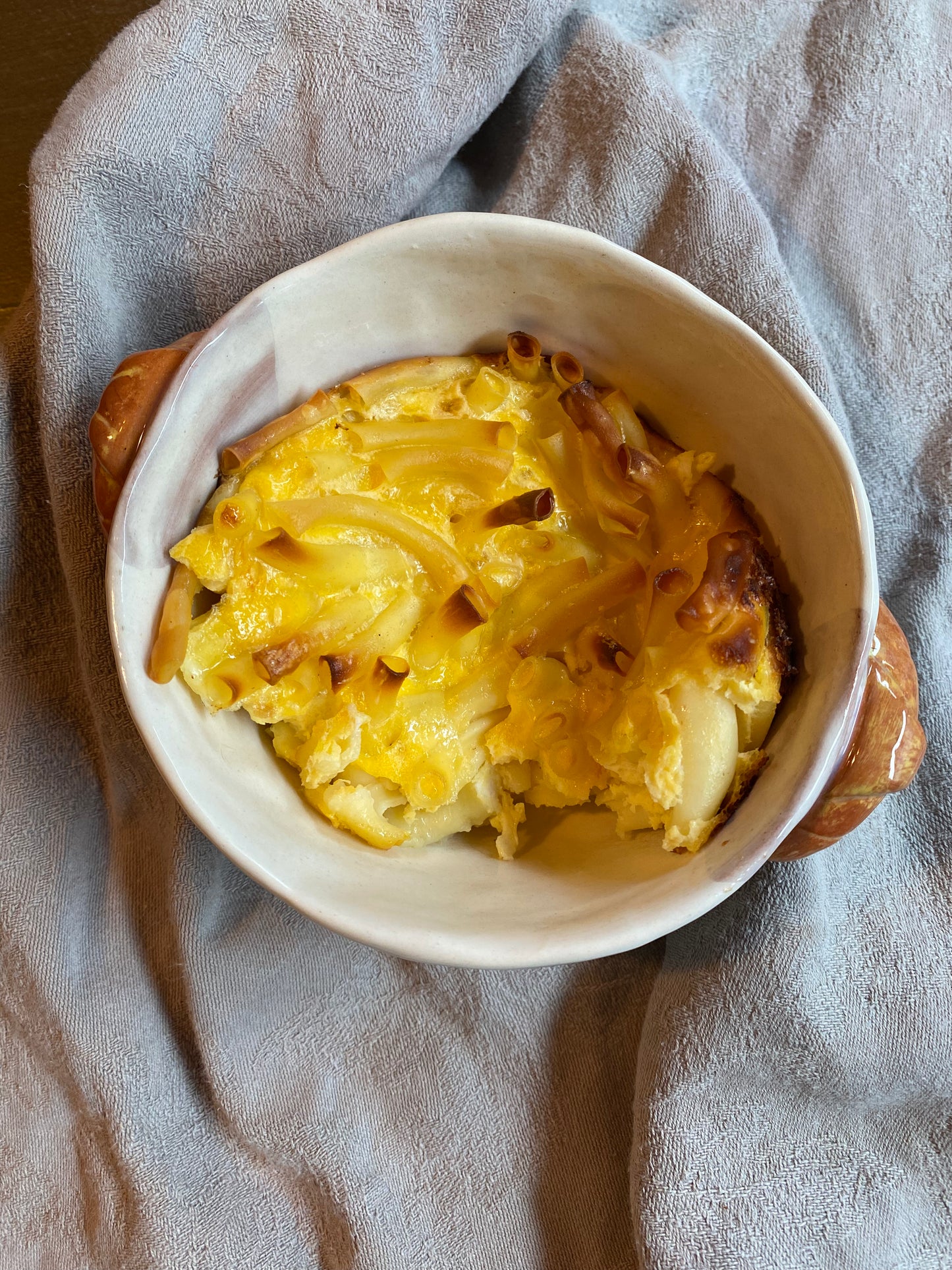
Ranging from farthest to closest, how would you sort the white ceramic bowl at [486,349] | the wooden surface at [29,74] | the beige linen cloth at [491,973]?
the wooden surface at [29,74] < the beige linen cloth at [491,973] < the white ceramic bowl at [486,349]

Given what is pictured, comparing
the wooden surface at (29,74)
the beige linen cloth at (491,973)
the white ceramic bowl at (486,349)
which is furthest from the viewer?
the wooden surface at (29,74)

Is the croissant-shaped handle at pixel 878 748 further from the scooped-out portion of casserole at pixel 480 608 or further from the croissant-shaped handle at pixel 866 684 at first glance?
the scooped-out portion of casserole at pixel 480 608

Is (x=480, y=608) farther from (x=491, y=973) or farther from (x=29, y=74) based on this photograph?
(x=29, y=74)

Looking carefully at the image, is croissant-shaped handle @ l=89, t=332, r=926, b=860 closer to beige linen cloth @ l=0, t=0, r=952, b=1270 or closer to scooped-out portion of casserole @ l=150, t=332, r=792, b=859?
scooped-out portion of casserole @ l=150, t=332, r=792, b=859

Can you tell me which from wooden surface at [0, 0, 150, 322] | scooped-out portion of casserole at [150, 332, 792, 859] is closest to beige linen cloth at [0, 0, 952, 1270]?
wooden surface at [0, 0, 150, 322]

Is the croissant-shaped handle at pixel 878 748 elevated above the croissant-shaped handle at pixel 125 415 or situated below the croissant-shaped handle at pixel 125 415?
below

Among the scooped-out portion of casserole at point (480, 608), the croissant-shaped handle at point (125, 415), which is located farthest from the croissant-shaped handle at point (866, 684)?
the scooped-out portion of casserole at point (480, 608)

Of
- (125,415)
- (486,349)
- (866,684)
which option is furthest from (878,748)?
(125,415)
